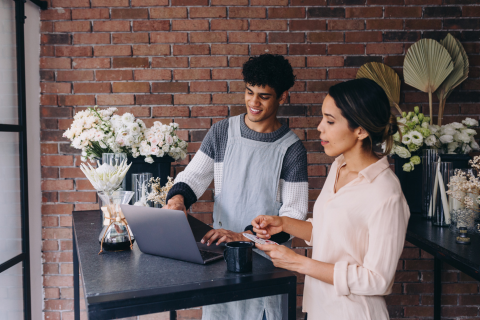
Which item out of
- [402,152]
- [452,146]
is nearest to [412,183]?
[402,152]

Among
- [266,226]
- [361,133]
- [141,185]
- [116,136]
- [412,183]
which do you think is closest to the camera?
[361,133]

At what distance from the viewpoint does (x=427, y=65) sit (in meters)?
2.55

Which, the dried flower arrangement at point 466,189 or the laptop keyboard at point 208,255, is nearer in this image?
the laptop keyboard at point 208,255

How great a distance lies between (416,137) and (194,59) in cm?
160

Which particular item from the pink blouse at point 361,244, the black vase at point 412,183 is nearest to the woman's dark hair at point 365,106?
the pink blouse at point 361,244

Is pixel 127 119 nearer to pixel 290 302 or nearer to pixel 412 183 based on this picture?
pixel 290 302

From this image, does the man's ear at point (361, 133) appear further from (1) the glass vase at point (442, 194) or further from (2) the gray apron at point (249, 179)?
(1) the glass vase at point (442, 194)

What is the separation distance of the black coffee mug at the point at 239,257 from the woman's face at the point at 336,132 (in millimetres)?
454

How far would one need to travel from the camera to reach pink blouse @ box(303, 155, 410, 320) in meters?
1.11

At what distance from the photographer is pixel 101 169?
4.90 ft

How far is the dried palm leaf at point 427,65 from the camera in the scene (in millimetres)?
2527

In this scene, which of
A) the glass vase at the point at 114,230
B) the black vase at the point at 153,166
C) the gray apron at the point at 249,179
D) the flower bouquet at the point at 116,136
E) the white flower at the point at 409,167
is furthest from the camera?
the white flower at the point at 409,167

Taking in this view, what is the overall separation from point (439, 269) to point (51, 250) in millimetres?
2836

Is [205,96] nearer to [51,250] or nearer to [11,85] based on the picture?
[11,85]
